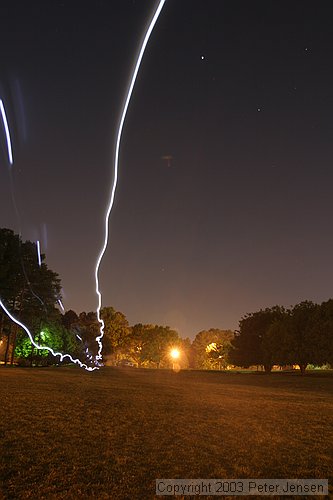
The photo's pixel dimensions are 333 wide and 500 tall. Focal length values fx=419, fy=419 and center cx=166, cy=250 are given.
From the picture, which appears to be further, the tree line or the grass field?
the tree line

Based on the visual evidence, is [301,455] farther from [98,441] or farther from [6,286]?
[6,286]

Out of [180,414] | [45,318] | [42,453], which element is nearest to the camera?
[42,453]

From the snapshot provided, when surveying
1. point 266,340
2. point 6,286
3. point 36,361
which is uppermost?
point 6,286

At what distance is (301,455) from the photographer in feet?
30.3

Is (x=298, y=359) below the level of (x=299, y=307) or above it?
below

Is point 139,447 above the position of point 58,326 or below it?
below

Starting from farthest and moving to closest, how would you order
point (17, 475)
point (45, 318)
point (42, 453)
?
1. point (45, 318)
2. point (42, 453)
3. point (17, 475)

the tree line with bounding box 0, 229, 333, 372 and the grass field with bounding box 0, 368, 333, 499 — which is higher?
the tree line with bounding box 0, 229, 333, 372

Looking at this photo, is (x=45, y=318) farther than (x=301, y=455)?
Yes

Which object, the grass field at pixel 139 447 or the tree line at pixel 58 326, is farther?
the tree line at pixel 58 326

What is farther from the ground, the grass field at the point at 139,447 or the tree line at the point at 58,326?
the tree line at the point at 58,326

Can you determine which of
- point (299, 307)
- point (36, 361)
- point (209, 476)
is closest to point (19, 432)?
point (209, 476)

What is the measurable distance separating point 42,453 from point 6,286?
39.3 meters

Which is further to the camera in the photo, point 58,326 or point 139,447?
point 58,326
